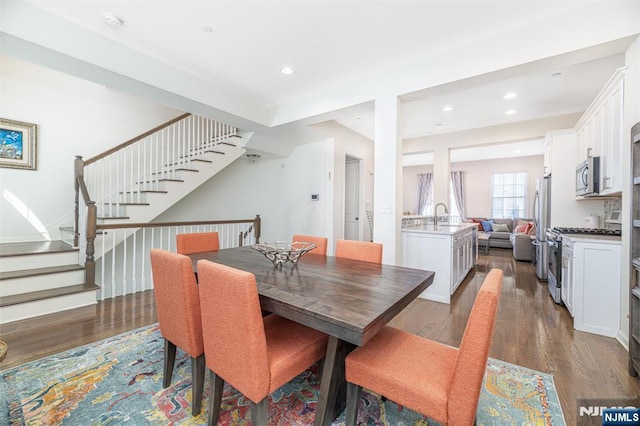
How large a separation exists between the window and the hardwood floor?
5.68m

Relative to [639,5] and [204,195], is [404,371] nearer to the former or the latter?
[639,5]

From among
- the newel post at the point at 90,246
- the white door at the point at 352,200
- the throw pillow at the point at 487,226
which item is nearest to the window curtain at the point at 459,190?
the throw pillow at the point at 487,226

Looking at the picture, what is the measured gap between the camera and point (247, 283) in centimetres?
108

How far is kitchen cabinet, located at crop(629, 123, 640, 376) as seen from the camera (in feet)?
5.80

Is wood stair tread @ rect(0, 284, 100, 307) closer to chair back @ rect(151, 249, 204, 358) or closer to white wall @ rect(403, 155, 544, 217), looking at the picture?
chair back @ rect(151, 249, 204, 358)

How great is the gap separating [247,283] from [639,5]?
11.3ft

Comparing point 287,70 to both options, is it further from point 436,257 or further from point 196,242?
point 436,257

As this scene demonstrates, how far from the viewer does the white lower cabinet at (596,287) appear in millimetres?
2357

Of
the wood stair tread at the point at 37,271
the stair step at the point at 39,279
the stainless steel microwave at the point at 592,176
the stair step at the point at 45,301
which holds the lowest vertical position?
the stair step at the point at 45,301

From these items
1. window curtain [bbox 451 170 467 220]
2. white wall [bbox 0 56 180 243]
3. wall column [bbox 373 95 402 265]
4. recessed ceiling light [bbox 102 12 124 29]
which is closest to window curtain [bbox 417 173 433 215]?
window curtain [bbox 451 170 467 220]

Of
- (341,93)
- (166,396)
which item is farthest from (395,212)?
(166,396)

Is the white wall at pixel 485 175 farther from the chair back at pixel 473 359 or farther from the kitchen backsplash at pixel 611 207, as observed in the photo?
the chair back at pixel 473 359

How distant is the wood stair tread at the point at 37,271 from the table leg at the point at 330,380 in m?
3.22

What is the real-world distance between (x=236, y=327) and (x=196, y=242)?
180 centimetres
